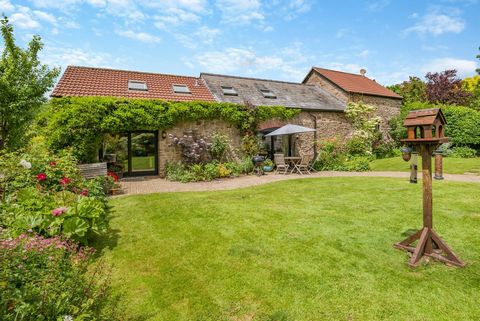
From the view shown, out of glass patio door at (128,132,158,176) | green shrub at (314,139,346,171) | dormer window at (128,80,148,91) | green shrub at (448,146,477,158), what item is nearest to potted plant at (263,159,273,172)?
green shrub at (314,139,346,171)

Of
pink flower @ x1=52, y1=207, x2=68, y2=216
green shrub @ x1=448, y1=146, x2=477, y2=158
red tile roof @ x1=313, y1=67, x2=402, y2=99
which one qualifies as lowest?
pink flower @ x1=52, y1=207, x2=68, y2=216

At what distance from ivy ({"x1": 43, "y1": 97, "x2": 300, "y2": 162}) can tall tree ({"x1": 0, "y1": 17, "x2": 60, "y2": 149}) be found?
2.56 ft

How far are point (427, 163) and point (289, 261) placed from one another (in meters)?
2.52

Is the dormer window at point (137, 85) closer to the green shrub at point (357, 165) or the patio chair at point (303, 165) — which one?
the patio chair at point (303, 165)

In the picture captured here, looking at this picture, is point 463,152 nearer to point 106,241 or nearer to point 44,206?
point 106,241

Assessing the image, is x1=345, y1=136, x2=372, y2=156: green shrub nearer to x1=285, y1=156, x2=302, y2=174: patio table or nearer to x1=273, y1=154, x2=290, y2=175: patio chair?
x1=285, y1=156, x2=302, y2=174: patio table

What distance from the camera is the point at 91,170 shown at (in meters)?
9.20

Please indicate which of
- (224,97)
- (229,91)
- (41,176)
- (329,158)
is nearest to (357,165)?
(329,158)

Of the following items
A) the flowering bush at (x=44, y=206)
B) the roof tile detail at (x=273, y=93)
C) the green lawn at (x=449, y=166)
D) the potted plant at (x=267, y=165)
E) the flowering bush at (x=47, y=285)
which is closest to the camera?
the flowering bush at (x=47, y=285)

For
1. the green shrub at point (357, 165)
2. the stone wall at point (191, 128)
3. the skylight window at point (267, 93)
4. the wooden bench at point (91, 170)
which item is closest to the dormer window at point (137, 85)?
the stone wall at point (191, 128)

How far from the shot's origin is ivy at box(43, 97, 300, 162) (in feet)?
33.5

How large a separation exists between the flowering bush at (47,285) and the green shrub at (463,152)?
67.0 ft

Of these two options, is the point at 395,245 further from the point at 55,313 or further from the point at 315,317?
the point at 55,313

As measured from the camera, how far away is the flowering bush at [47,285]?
2.19m
